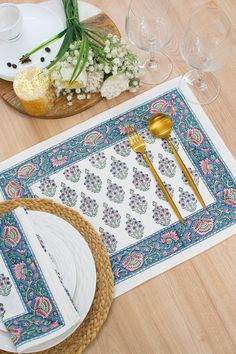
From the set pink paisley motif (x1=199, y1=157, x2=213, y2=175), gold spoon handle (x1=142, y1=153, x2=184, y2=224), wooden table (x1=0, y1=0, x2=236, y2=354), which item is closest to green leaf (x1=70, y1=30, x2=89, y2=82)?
gold spoon handle (x1=142, y1=153, x2=184, y2=224)

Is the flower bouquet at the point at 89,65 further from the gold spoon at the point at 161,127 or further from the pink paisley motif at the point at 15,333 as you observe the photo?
the pink paisley motif at the point at 15,333

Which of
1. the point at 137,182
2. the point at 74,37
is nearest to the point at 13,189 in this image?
the point at 137,182

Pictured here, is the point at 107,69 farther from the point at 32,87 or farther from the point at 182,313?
the point at 182,313

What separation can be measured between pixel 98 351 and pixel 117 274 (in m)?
0.15

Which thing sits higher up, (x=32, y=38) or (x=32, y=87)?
(x=32, y=38)

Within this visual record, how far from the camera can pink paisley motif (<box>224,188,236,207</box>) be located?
0.98 metres

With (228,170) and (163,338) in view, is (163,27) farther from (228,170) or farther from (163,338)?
(163,338)

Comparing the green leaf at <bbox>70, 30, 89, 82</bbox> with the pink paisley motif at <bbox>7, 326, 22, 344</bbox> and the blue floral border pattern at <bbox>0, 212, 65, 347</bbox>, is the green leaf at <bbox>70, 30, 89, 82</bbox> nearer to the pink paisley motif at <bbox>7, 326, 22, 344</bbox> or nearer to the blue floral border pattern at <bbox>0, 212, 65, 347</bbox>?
the blue floral border pattern at <bbox>0, 212, 65, 347</bbox>

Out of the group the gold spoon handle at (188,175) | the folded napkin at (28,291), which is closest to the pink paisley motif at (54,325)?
the folded napkin at (28,291)

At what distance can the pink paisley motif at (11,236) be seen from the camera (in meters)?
0.86

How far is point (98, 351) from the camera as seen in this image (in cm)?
89

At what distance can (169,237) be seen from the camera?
0.96m

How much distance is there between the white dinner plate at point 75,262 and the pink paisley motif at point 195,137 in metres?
0.33

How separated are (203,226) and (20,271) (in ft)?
1.25
